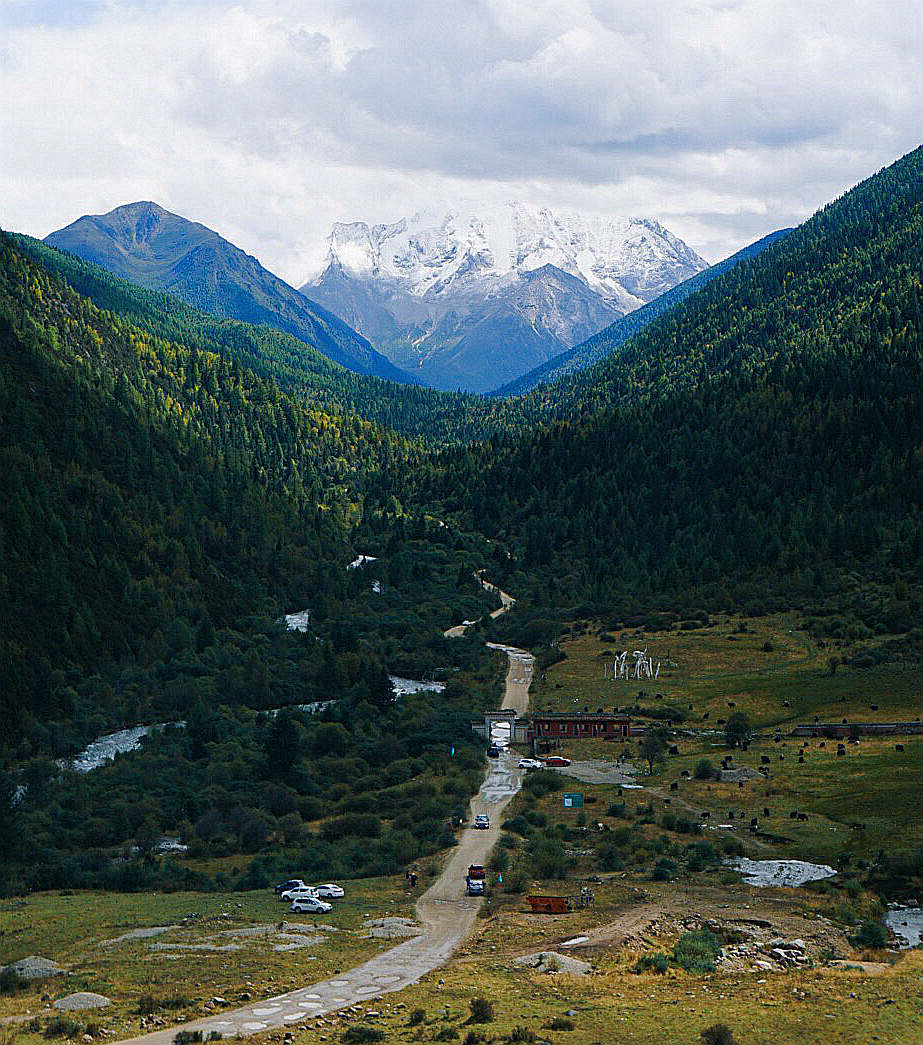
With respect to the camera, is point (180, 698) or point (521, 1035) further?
point (180, 698)

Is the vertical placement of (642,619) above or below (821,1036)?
above

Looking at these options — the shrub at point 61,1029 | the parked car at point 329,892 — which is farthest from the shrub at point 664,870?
the shrub at point 61,1029

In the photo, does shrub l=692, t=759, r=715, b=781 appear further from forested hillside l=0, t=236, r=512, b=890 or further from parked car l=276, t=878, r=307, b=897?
parked car l=276, t=878, r=307, b=897

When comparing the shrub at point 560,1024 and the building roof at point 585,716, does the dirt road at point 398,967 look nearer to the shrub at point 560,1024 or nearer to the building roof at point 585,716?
the shrub at point 560,1024

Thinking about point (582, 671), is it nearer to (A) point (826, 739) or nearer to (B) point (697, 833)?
(A) point (826, 739)

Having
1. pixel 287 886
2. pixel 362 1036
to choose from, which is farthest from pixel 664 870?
pixel 362 1036

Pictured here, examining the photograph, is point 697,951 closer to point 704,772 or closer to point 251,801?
point 704,772

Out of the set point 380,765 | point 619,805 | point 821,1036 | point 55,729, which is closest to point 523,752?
point 380,765
